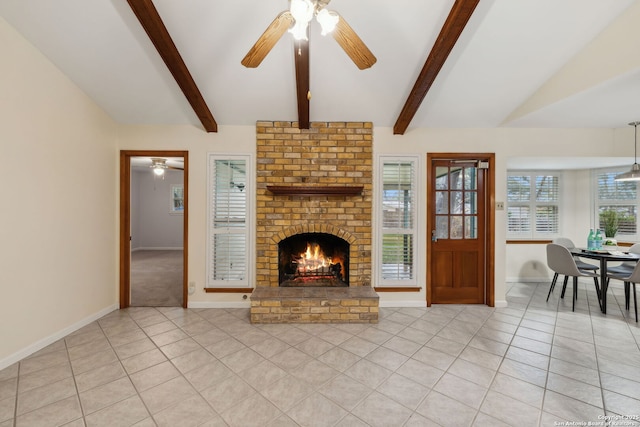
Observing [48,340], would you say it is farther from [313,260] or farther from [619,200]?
[619,200]

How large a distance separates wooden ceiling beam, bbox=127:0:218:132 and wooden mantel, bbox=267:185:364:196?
117cm

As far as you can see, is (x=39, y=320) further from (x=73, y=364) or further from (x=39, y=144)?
(x=39, y=144)

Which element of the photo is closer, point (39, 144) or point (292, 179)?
point (39, 144)

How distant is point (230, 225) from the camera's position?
351cm

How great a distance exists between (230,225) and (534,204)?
5.44m

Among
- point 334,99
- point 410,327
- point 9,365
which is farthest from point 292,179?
point 9,365

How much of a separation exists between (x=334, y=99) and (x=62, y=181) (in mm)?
2949

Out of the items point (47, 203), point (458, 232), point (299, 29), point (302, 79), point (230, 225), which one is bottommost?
point (458, 232)

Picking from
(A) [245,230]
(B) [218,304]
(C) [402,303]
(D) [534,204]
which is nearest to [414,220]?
(C) [402,303]

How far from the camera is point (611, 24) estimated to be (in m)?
2.15

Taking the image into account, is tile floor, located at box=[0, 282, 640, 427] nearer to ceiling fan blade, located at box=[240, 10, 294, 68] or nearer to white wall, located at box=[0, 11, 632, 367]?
white wall, located at box=[0, 11, 632, 367]

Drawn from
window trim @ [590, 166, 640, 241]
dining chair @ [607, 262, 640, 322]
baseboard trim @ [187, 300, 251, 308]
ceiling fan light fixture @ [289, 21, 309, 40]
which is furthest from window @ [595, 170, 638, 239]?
baseboard trim @ [187, 300, 251, 308]

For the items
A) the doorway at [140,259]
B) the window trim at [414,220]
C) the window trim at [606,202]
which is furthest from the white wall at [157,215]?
the window trim at [606,202]

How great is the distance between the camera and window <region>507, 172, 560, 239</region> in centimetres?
501
